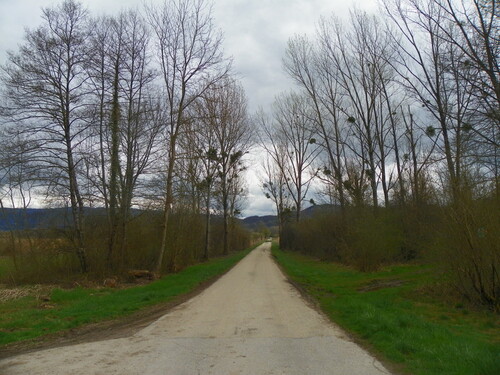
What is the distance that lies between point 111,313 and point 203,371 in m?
5.89

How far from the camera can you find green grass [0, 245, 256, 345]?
8883 mm

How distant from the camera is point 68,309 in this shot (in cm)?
1134

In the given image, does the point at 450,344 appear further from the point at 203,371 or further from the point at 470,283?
the point at 470,283

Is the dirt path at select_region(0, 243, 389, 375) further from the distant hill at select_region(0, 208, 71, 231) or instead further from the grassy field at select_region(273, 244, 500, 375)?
the distant hill at select_region(0, 208, 71, 231)

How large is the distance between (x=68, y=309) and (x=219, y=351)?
6801 mm

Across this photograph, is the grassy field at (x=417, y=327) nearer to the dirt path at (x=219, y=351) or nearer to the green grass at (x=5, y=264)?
the dirt path at (x=219, y=351)

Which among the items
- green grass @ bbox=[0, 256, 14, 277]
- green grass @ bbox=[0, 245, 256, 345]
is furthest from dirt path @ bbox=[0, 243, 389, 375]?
green grass @ bbox=[0, 256, 14, 277]

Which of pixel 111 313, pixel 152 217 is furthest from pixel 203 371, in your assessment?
pixel 152 217

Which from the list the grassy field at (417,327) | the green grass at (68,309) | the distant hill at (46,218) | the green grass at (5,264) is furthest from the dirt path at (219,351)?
the green grass at (5,264)

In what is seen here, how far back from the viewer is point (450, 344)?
21.5 ft

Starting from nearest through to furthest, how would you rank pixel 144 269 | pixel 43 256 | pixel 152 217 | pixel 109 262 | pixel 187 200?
pixel 43 256 < pixel 109 262 < pixel 144 269 < pixel 152 217 < pixel 187 200

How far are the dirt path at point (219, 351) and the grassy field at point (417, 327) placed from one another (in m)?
0.53

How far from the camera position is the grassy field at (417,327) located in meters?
5.64

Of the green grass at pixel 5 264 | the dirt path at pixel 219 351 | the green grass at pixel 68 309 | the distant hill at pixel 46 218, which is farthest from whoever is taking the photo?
the distant hill at pixel 46 218
